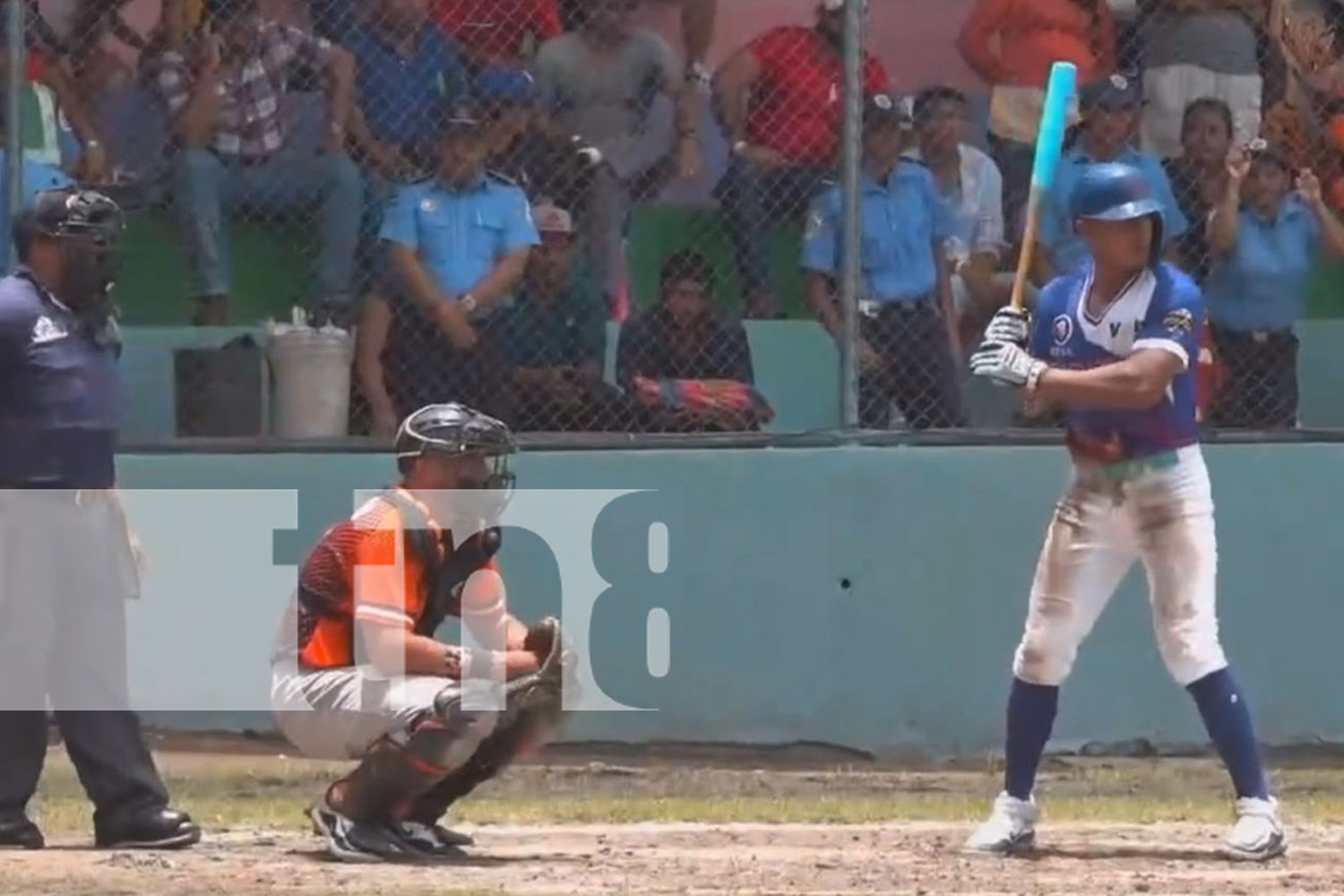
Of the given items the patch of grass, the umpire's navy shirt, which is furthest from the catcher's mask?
the patch of grass

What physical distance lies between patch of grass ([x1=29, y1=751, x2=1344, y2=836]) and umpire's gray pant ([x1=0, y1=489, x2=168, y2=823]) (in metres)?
0.60

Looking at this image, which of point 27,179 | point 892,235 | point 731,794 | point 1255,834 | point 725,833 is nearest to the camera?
point 1255,834

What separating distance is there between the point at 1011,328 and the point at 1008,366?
149mm

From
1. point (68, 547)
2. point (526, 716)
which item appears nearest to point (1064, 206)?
point (526, 716)

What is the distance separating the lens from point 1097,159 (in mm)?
10266

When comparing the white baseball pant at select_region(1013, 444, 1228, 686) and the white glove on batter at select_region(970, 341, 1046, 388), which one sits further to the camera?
the white baseball pant at select_region(1013, 444, 1228, 686)

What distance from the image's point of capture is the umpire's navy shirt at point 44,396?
7.40 m

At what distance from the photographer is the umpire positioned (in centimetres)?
743

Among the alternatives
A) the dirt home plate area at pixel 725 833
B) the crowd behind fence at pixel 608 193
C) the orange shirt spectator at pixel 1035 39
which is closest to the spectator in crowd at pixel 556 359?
the crowd behind fence at pixel 608 193

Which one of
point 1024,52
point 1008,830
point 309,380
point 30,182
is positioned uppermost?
point 1024,52

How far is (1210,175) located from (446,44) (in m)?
2.79

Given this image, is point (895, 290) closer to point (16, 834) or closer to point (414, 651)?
point (414, 651)

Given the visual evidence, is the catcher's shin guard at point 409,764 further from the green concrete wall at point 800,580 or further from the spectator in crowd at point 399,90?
the spectator in crowd at point 399,90

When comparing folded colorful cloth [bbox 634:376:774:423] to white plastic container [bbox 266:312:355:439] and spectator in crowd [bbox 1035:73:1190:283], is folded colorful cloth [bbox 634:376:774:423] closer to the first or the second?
white plastic container [bbox 266:312:355:439]
